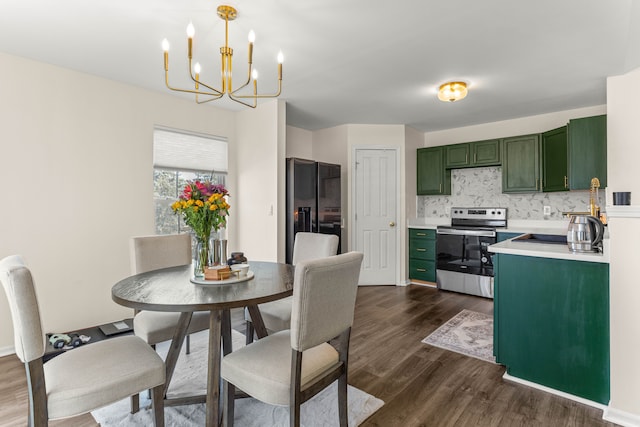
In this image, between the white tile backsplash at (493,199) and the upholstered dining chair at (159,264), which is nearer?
the upholstered dining chair at (159,264)

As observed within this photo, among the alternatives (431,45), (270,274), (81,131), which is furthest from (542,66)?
(81,131)

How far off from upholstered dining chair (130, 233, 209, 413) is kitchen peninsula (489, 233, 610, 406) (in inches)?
82.4

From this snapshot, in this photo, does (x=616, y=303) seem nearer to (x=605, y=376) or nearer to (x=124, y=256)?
(x=605, y=376)

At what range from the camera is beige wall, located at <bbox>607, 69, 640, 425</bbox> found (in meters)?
1.78

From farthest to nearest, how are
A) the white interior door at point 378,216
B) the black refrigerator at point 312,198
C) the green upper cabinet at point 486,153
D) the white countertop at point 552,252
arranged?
the white interior door at point 378,216, the green upper cabinet at point 486,153, the black refrigerator at point 312,198, the white countertop at point 552,252

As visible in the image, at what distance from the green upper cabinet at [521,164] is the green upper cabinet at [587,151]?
632 millimetres

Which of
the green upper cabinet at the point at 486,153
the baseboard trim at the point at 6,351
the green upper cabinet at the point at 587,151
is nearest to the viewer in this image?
the baseboard trim at the point at 6,351

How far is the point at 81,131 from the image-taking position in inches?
117

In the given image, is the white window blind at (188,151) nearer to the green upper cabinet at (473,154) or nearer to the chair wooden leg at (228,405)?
the chair wooden leg at (228,405)

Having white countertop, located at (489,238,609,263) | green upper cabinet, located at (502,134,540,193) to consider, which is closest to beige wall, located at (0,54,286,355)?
white countertop, located at (489,238,609,263)

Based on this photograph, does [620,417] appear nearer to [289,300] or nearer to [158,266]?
[289,300]

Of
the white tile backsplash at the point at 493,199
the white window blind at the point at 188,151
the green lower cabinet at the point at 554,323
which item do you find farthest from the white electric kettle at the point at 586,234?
the white window blind at the point at 188,151

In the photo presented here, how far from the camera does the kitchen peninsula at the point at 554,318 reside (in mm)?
1911

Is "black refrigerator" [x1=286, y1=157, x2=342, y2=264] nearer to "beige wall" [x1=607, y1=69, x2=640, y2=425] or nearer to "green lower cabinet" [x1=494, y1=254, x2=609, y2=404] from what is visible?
"green lower cabinet" [x1=494, y1=254, x2=609, y2=404]
